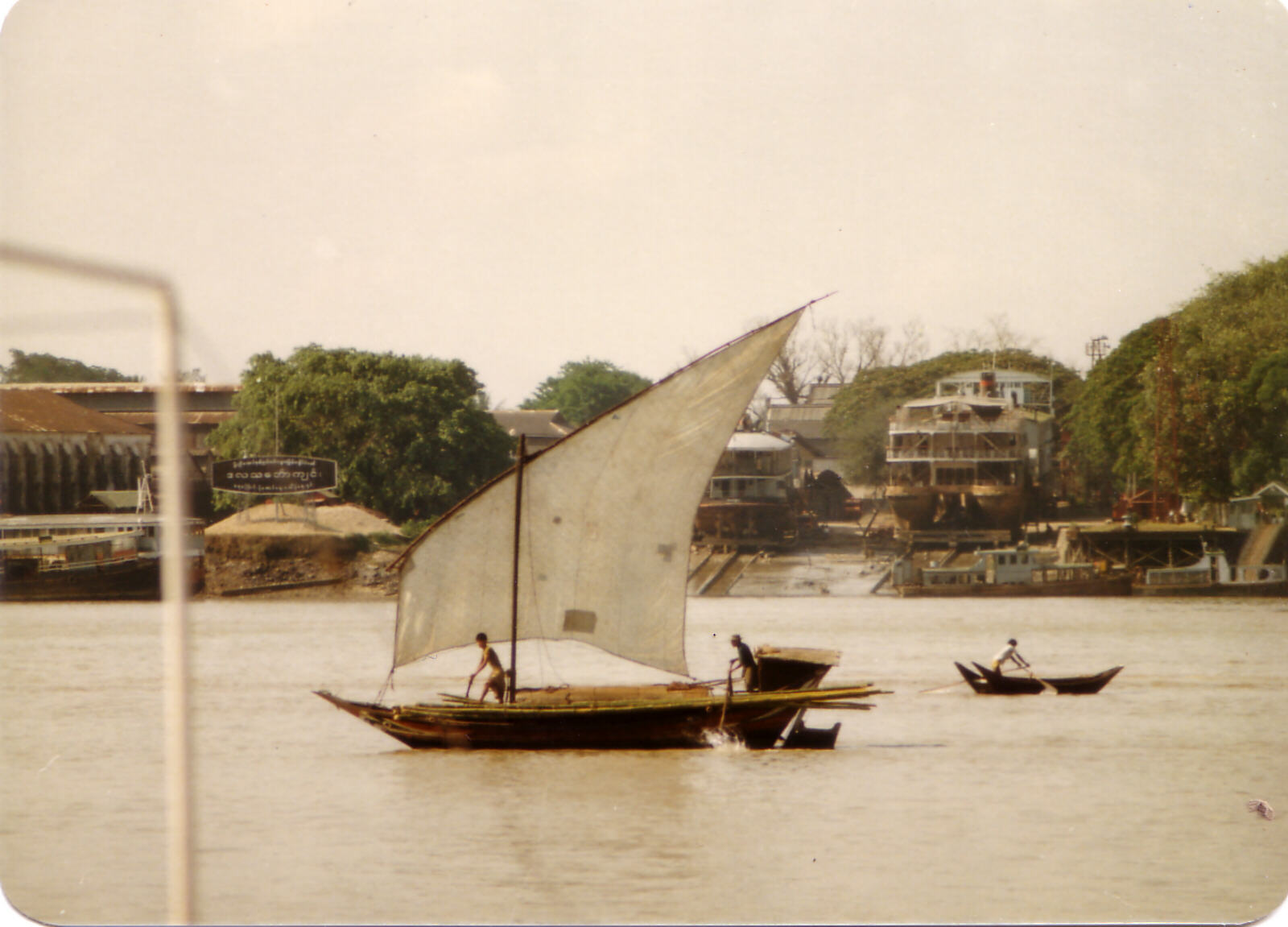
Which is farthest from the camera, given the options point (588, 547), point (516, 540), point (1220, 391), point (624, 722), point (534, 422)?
point (534, 422)

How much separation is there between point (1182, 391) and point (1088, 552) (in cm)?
1410

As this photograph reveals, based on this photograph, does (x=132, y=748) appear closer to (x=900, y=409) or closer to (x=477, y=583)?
(x=477, y=583)

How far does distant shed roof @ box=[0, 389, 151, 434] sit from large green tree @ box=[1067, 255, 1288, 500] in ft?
104

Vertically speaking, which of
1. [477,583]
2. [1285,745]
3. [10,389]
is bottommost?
[1285,745]

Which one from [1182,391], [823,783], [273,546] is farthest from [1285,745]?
[273,546]

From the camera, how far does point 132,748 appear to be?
74.9 ft

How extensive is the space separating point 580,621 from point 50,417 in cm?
2340

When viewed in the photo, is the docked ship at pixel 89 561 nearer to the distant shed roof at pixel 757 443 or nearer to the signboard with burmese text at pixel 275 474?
the signboard with burmese text at pixel 275 474

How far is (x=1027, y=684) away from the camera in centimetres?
2553

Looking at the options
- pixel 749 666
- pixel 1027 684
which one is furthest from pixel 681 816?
pixel 1027 684

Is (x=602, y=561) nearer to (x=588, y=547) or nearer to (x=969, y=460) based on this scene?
(x=588, y=547)

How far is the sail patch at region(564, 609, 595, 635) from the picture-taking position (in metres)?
20.2

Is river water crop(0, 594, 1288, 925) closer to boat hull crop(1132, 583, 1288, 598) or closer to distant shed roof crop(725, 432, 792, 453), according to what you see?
boat hull crop(1132, 583, 1288, 598)

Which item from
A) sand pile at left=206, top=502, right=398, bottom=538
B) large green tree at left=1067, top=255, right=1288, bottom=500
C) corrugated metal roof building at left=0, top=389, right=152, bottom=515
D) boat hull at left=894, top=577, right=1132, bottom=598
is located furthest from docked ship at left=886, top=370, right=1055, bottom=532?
corrugated metal roof building at left=0, top=389, right=152, bottom=515
